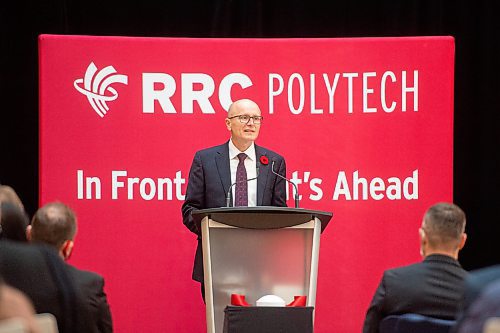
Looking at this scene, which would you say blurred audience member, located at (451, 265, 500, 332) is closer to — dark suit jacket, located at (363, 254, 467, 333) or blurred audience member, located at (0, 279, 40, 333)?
dark suit jacket, located at (363, 254, 467, 333)

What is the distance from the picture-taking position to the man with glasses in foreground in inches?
218

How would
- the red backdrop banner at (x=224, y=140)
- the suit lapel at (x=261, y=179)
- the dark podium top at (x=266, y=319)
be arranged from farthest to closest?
the red backdrop banner at (x=224, y=140), the suit lapel at (x=261, y=179), the dark podium top at (x=266, y=319)

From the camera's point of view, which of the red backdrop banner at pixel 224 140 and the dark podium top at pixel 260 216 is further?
the red backdrop banner at pixel 224 140

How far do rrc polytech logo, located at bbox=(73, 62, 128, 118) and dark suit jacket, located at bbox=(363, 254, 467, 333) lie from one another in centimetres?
324

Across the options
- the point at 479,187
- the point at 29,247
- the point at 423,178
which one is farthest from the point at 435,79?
the point at 29,247

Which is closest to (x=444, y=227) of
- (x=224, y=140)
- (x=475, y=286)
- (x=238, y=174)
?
(x=475, y=286)

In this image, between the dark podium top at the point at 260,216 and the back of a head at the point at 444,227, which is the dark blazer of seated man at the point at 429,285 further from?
the dark podium top at the point at 260,216

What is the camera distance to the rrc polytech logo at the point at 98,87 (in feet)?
21.0

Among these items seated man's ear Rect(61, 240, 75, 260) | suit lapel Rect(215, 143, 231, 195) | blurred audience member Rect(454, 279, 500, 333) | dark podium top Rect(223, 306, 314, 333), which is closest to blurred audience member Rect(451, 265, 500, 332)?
blurred audience member Rect(454, 279, 500, 333)

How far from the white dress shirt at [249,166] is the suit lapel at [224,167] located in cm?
2

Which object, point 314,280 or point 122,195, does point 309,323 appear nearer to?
point 314,280

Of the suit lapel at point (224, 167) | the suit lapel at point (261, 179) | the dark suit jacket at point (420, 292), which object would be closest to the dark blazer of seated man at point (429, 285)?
the dark suit jacket at point (420, 292)

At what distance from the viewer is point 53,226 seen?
12.1ft

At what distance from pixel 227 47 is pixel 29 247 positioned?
3.29 meters
